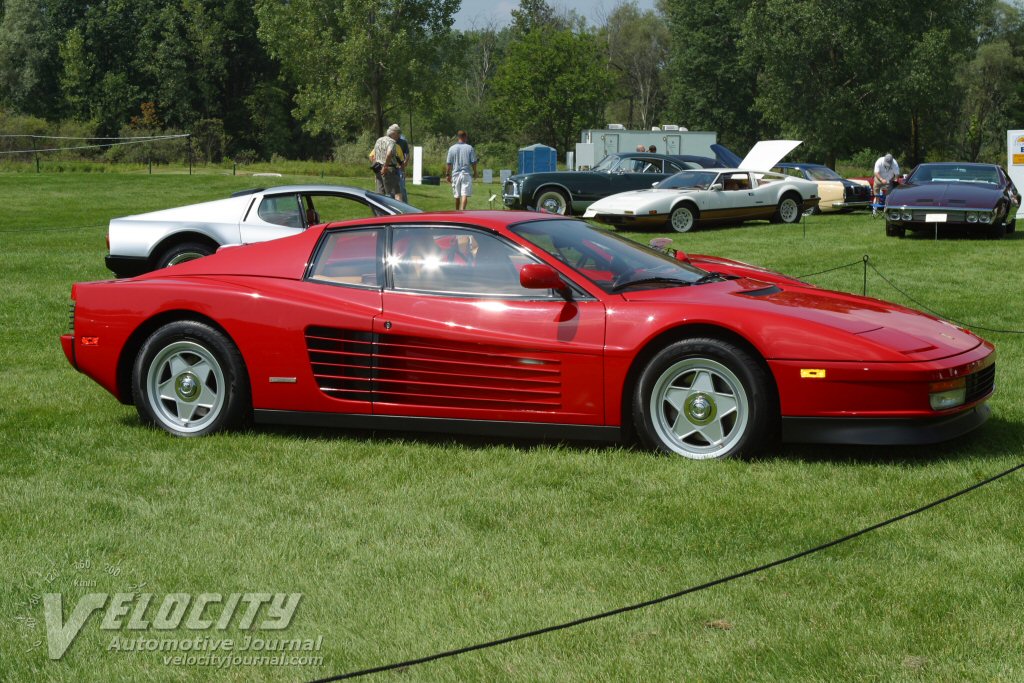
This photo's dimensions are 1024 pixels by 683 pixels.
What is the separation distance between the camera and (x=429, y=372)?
6.45m

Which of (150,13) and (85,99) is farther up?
(150,13)

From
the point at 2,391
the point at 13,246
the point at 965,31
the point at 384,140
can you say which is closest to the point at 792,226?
the point at 384,140

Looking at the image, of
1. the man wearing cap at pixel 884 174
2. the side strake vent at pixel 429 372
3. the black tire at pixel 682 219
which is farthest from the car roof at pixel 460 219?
the man wearing cap at pixel 884 174

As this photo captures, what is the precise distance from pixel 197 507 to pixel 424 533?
44.7 inches

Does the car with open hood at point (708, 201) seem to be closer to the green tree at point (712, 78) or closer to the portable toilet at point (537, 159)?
the portable toilet at point (537, 159)

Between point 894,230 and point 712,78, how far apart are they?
6118cm

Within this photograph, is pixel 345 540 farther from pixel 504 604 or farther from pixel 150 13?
pixel 150 13

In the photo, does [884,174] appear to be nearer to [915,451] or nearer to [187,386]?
[915,451]

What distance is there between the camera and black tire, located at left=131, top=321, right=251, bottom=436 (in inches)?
265

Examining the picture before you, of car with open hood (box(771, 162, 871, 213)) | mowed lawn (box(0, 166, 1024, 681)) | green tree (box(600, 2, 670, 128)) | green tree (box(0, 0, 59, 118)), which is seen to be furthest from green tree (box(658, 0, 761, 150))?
mowed lawn (box(0, 166, 1024, 681))

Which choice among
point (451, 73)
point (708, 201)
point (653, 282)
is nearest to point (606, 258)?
point (653, 282)

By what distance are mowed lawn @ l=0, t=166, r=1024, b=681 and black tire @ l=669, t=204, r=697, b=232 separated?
15418 millimetres

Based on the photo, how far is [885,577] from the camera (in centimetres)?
429

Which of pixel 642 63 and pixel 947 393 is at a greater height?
pixel 642 63
